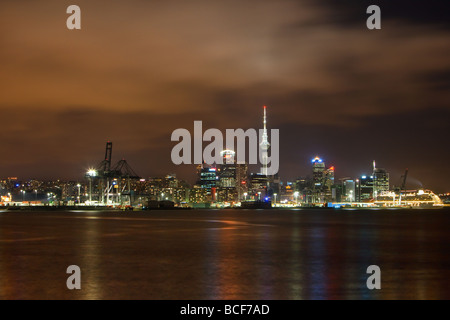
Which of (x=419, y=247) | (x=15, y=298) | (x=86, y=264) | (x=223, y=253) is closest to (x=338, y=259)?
(x=223, y=253)

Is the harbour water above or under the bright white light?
under

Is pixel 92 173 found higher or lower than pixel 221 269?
higher

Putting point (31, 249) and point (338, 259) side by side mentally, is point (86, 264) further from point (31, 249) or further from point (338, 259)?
point (338, 259)

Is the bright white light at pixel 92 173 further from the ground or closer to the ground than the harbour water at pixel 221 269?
further from the ground

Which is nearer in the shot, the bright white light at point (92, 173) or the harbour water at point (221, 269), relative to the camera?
the harbour water at point (221, 269)

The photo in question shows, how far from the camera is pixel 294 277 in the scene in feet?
89.9

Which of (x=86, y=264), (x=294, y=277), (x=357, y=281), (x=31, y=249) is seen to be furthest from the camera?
(x=31, y=249)

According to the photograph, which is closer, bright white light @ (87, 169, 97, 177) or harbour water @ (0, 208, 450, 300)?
harbour water @ (0, 208, 450, 300)

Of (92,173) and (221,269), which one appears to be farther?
(92,173)
